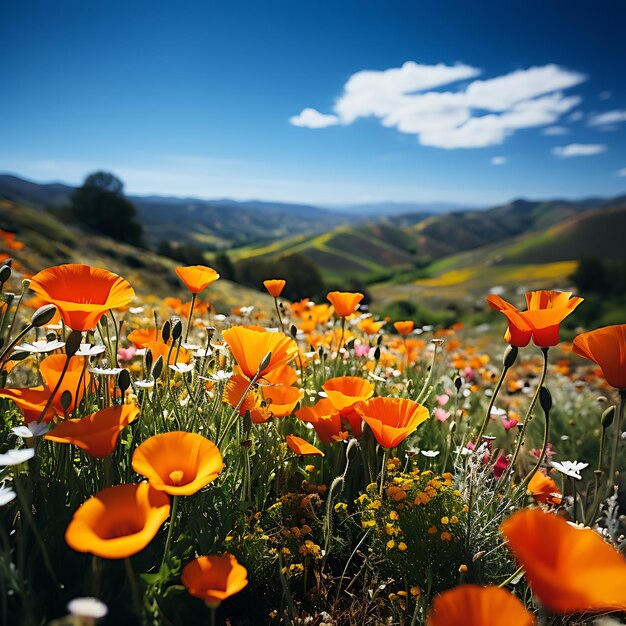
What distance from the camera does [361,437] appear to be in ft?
6.45

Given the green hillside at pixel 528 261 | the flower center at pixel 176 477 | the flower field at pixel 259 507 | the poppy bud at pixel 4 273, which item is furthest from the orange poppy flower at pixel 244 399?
the green hillside at pixel 528 261

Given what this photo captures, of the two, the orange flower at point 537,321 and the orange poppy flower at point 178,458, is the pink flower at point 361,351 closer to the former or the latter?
the orange flower at point 537,321

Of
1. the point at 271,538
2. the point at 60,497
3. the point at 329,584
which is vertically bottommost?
the point at 329,584

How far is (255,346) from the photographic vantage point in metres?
1.83

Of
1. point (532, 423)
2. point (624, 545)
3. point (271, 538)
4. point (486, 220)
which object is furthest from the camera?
point (486, 220)

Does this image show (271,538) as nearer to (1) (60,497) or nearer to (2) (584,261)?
(1) (60,497)

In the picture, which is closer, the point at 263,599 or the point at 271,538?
the point at 263,599

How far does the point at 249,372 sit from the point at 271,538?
2.45 ft

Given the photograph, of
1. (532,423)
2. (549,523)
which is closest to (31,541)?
(549,523)

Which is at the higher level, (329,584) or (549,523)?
(549,523)

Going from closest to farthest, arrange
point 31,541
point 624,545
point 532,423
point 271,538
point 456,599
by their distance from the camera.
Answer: point 456,599, point 31,541, point 624,545, point 271,538, point 532,423

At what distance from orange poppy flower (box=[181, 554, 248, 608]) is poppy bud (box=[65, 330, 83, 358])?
0.71 m

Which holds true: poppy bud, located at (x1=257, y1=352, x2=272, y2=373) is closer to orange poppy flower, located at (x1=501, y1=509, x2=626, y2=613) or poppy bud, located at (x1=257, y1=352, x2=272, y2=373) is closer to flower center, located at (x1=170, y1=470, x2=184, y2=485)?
flower center, located at (x1=170, y1=470, x2=184, y2=485)

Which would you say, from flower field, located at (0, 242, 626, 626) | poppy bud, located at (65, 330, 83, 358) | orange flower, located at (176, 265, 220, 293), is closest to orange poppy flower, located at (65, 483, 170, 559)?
flower field, located at (0, 242, 626, 626)
